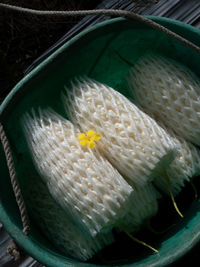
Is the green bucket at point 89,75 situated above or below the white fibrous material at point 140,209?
above

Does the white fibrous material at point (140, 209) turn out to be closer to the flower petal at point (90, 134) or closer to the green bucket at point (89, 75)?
the green bucket at point (89, 75)

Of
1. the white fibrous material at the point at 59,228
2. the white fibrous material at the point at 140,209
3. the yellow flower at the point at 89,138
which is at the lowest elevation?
the white fibrous material at the point at 140,209

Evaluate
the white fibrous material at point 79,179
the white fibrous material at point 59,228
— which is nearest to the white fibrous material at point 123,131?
the white fibrous material at point 79,179

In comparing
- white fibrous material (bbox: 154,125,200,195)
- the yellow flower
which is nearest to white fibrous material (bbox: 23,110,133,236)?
the yellow flower

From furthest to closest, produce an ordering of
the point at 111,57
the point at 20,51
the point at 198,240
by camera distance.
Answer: the point at 20,51
the point at 111,57
the point at 198,240

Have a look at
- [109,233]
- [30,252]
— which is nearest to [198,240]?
[109,233]

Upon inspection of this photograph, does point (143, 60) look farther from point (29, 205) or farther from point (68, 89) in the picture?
point (29, 205)
